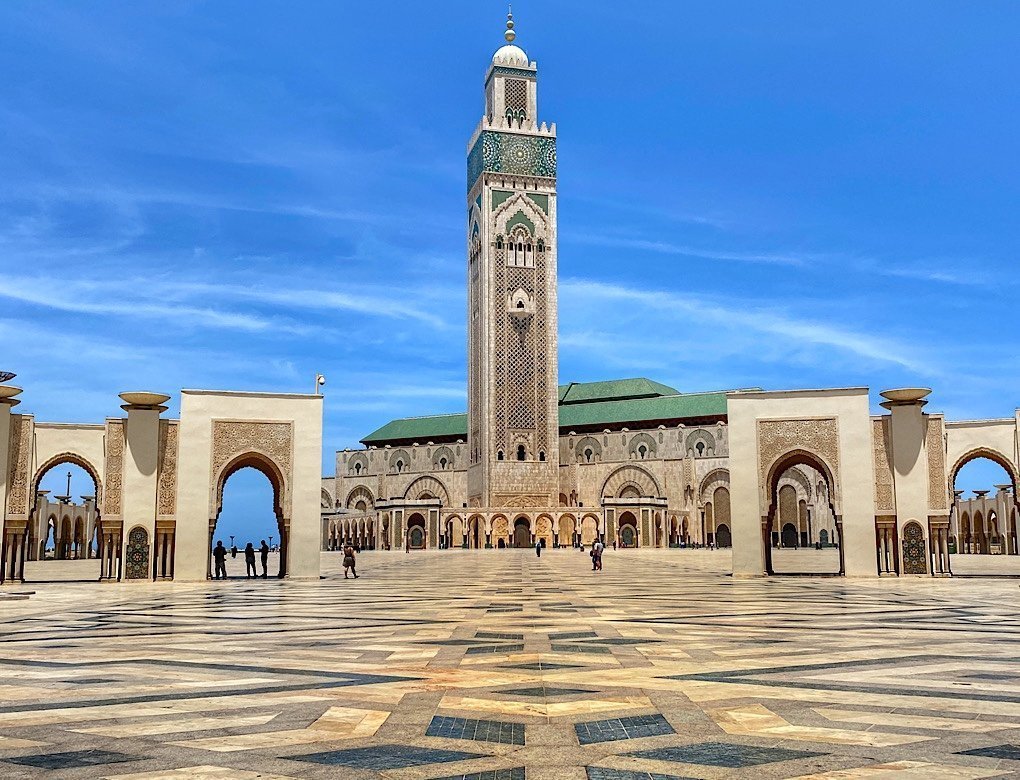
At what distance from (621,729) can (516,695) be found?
0.86m

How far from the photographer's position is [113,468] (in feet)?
57.2

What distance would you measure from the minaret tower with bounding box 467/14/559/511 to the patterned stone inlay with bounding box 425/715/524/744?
45.2 m

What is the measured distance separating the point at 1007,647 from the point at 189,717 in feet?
17.0

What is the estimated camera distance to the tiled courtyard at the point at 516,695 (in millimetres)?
3193

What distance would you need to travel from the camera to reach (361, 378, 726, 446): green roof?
54.6 m

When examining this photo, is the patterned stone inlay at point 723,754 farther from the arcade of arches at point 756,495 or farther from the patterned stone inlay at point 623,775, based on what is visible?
the arcade of arches at point 756,495

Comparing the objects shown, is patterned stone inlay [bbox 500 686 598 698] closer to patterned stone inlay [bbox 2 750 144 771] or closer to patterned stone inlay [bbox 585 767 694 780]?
patterned stone inlay [bbox 585 767 694 780]

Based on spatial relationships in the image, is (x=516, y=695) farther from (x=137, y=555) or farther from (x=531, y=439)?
(x=531, y=439)

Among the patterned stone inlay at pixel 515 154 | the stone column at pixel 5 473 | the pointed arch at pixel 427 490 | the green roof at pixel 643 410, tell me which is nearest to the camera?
the stone column at pixel 5 473

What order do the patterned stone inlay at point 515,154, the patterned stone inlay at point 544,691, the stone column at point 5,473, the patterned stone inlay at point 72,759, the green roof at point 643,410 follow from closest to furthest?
the patterned stone inlay at point 72,759
the patterned stone inlay at point 544,691
the stone column at point 5,473
the patterned stone inlay at point 515,154
the green roof at point 643,410

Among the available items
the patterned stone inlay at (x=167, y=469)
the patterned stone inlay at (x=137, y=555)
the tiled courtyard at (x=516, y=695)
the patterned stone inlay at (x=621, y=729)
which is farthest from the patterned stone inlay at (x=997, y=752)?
the patterned stone inlay at (x=137, y=555)

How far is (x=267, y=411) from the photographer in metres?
18.3

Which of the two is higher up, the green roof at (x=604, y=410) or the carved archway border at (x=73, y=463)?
the green roof at (x=604, y=410)

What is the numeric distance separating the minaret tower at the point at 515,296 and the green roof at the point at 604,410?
6.62m
